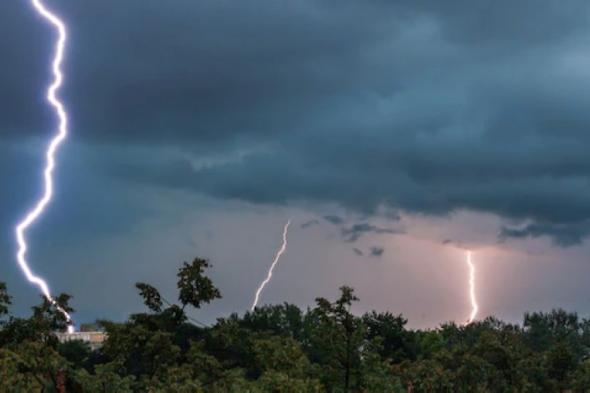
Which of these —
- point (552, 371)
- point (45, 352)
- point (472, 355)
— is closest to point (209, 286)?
point (45, 352)

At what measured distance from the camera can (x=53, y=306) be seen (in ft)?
71.7

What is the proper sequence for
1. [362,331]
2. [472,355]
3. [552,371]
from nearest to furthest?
[362,331]
[472,355]
[552,371]

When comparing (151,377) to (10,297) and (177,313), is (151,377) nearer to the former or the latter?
(177,313)

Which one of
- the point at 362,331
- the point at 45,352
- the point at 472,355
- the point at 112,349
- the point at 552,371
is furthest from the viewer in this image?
the point at 552,371

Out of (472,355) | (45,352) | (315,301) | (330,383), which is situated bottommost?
(45,352)

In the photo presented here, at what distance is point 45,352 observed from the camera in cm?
1958

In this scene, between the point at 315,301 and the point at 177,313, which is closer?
the point at 177,313

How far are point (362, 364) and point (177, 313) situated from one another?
560 centimetres

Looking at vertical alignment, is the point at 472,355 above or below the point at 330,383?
above

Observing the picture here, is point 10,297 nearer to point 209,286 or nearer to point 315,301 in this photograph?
point 209,286

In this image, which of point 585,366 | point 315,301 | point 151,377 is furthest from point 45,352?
point 585,366

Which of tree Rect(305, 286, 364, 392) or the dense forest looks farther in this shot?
tree Rect(305, 286, 364, 392)

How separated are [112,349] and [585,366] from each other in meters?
23.5

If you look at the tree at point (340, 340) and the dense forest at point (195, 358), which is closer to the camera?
the dense forest at point (195, 358)
